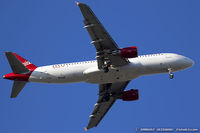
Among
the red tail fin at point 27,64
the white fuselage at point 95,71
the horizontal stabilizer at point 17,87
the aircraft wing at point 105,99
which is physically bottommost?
the aircraft wing at point 105,99

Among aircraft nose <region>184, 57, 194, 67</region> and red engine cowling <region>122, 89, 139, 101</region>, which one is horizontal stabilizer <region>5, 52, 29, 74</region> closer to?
red engine cowling <region>122, 89, 139, 101</region>

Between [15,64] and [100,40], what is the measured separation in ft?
47.5

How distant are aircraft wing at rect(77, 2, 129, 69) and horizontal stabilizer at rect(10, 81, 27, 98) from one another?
13.3 metres

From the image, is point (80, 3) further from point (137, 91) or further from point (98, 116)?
point (98, 116)

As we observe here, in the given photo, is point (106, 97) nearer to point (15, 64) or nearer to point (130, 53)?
point (130, 53)

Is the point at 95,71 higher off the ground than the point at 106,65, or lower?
lower

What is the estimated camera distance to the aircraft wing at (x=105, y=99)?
65.6 m

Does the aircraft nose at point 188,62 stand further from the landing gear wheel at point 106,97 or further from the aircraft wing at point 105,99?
the landing gear wheel at point 106,97

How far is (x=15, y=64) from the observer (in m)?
58.5

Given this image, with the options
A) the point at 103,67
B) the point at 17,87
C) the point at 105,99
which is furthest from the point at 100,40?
the point at 17,87

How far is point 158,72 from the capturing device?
60562mm

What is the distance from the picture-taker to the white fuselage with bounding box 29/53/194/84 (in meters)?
58.8

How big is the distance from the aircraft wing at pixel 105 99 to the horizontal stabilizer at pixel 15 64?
14.2 metres

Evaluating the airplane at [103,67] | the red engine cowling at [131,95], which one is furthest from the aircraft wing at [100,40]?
the red engine cowling at [131,95]
